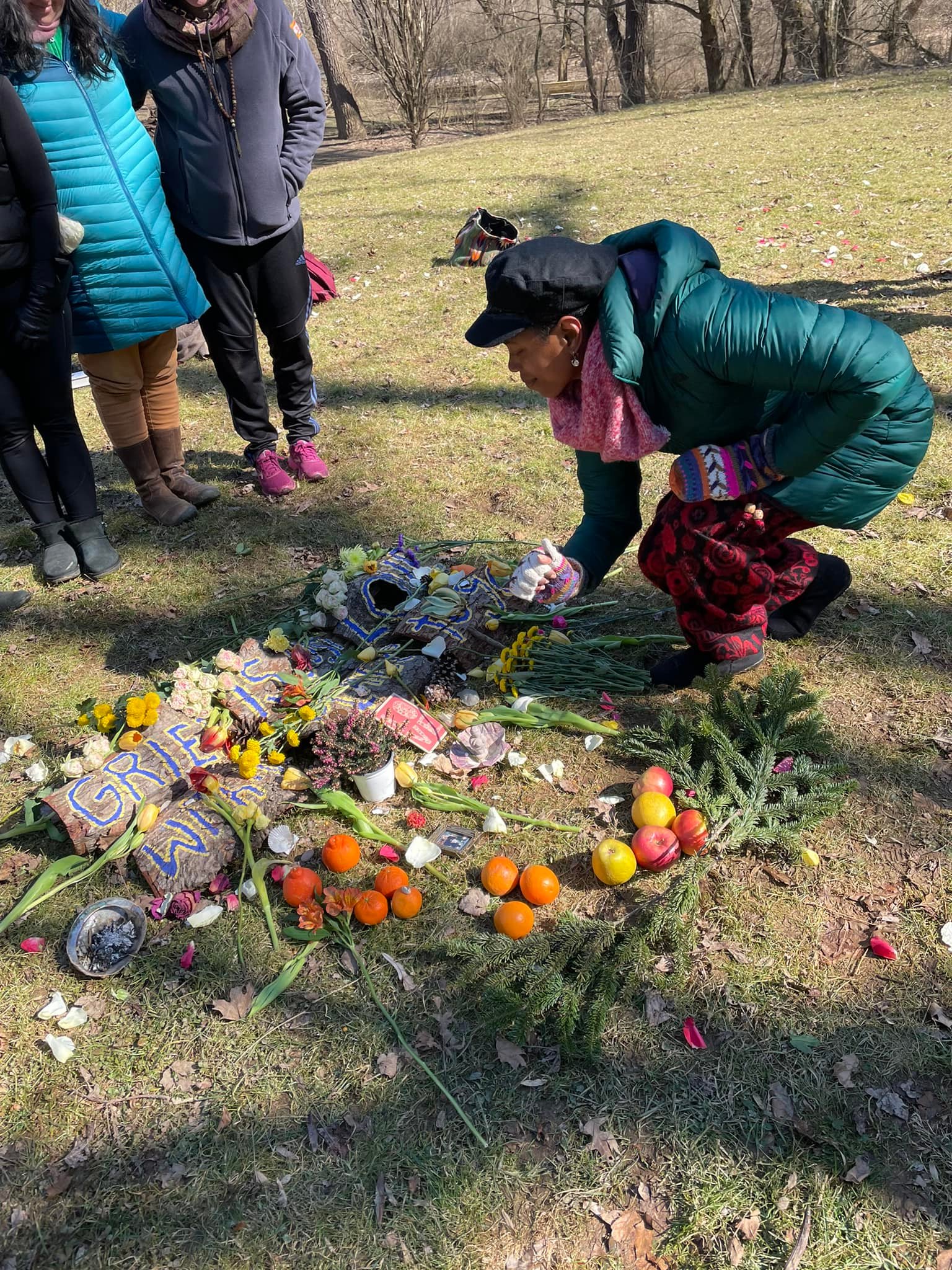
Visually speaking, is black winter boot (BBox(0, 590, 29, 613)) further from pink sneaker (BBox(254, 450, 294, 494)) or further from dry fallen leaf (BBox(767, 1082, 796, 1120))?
dry fallen leaf (BBox(767, 1082, 796, 1120))

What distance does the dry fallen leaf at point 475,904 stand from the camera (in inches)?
95.7

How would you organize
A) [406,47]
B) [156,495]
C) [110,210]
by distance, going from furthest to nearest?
[406,47] < [156,495] < [110,210]

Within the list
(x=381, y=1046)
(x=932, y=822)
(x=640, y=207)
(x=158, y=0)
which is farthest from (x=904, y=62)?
(x=381, y=1046)

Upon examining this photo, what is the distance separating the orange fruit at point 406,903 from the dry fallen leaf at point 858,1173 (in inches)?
46.4

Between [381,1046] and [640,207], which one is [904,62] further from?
[381,1046]

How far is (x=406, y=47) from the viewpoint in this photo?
1698 cm

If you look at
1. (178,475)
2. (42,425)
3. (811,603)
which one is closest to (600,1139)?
(811,603)

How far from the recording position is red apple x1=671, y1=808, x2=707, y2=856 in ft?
7.97

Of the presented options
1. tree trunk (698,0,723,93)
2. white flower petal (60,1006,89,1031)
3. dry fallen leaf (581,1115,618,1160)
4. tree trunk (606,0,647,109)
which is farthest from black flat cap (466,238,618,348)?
tree trunk (606,0,647,109)

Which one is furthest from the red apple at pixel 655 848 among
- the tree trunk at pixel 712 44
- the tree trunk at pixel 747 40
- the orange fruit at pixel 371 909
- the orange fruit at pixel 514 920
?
the tree trunk at pixel 747 40

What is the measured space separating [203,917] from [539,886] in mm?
960

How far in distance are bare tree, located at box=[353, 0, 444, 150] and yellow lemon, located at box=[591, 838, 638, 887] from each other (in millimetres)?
18108

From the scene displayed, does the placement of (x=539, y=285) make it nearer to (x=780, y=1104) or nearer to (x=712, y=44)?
(x=780, y=1104)

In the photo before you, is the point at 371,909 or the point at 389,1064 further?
the point at 371,909
